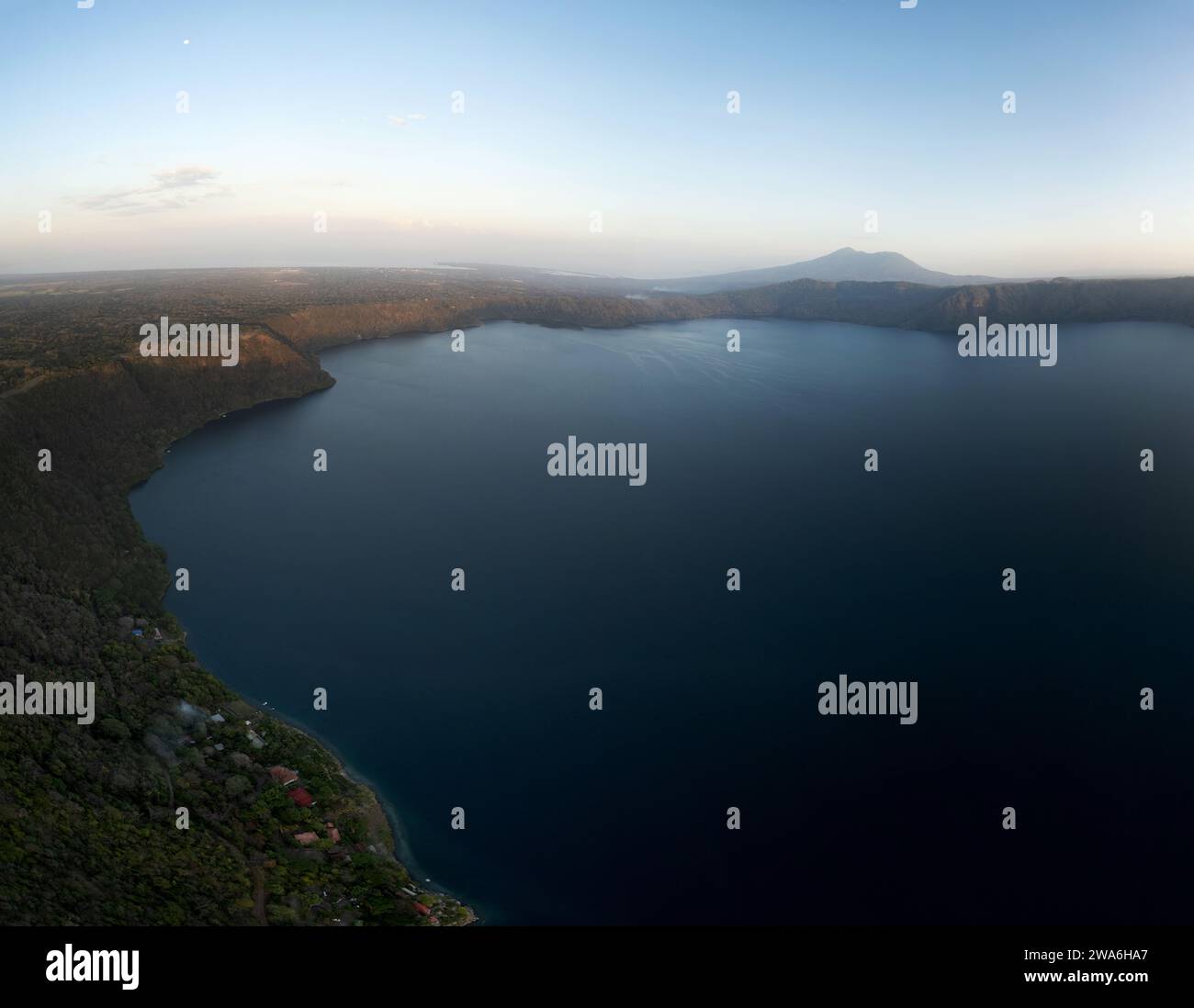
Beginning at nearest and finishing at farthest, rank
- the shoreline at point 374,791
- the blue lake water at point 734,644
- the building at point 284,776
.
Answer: the shoreline at point 374,791 < the blue lake water at point 734,644 < the building at point 284,776

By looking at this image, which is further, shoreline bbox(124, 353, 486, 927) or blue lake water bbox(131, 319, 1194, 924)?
blue lake water bbox(131, 319, 1194, 924)

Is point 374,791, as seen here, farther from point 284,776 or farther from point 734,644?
point 734,644

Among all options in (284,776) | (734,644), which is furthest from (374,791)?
(734,644)

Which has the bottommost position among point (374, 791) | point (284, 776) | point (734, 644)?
point (374, 791)

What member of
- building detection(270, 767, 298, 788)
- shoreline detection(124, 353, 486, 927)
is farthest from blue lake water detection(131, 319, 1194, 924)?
building detection(270, 767, 298, 788)

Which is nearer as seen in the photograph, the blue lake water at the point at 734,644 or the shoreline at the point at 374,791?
the shoreline at the point at 374,791

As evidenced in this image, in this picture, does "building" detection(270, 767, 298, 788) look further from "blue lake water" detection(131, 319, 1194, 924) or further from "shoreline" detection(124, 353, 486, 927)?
"blue lake water" detection(131, 319, 1194, 924)

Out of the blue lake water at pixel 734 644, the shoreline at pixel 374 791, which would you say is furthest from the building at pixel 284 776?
the blue lake water at pixel 734 644

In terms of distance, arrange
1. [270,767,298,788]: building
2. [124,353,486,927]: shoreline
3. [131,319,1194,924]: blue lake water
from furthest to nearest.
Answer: [270,767,298,788]: building
[131,319,1194,924]: blue lake water
[124,353,486,927]: shoreline

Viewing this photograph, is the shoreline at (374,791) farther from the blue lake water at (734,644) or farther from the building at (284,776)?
the building at (284,776)
